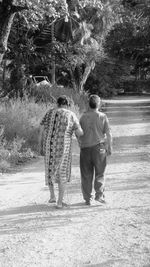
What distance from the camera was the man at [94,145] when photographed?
8625 millimetres

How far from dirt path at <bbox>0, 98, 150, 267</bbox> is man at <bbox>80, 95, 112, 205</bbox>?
0.31 meters

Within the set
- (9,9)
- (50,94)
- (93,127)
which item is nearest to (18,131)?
(9,9)

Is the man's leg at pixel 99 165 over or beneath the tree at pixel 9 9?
beneath

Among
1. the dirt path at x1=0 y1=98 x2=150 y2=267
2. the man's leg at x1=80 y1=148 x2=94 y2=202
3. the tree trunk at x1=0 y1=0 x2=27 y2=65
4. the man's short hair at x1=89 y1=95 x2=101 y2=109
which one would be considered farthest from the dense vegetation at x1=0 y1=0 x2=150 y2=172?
the man's short hair at x1=89 y1=95 x2=101 y2=109

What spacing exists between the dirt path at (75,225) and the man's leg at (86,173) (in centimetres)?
22

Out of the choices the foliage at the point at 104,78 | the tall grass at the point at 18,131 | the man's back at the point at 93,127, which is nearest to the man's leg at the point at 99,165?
the man's back at the point at 93,127

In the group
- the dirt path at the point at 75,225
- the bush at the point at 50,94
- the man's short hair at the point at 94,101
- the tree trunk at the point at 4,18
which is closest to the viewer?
the dirt path at the point at 75,225

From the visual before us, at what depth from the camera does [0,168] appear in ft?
40.1

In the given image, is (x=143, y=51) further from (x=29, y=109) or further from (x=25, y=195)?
(x=25, y=195)

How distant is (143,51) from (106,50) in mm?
5029

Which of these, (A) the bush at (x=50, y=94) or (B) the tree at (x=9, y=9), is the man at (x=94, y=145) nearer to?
(B) the tree at (x=9, y=9)

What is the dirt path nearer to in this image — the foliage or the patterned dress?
the patterned dress

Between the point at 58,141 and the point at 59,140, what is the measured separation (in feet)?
0.07

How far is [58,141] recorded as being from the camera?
838 centimetres
